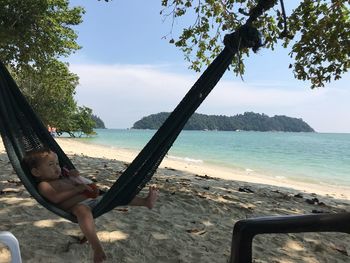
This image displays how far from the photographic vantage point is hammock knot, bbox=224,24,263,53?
8.48 feet

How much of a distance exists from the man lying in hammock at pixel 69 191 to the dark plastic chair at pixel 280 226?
169 cm

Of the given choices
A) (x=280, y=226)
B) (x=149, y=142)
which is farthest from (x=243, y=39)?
(x=280, y=226)

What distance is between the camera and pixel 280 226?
802 millimetres

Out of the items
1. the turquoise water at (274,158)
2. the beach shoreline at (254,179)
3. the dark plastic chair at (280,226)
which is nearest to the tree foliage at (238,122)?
the turquoise water at (274,158)

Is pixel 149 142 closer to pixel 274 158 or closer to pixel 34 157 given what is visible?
pixel 34 157

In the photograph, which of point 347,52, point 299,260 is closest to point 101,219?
point 299,260

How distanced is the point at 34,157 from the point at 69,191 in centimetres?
43

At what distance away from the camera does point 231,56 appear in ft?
8.70

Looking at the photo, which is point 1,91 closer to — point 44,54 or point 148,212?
point 148,212

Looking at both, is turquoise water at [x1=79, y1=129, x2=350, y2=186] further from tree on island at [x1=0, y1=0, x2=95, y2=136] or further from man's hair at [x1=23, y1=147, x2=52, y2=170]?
Answer: man's hair at [x1=23, y1=147, x2=52, y2=170]

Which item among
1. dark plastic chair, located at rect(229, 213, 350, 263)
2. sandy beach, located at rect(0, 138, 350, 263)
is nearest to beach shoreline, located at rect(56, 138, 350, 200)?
sandy beach, located at rect(0, 138, 350, 263)

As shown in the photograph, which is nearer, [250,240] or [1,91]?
[250,240]

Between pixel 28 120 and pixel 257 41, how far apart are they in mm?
1845

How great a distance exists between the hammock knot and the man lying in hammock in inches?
44.4
